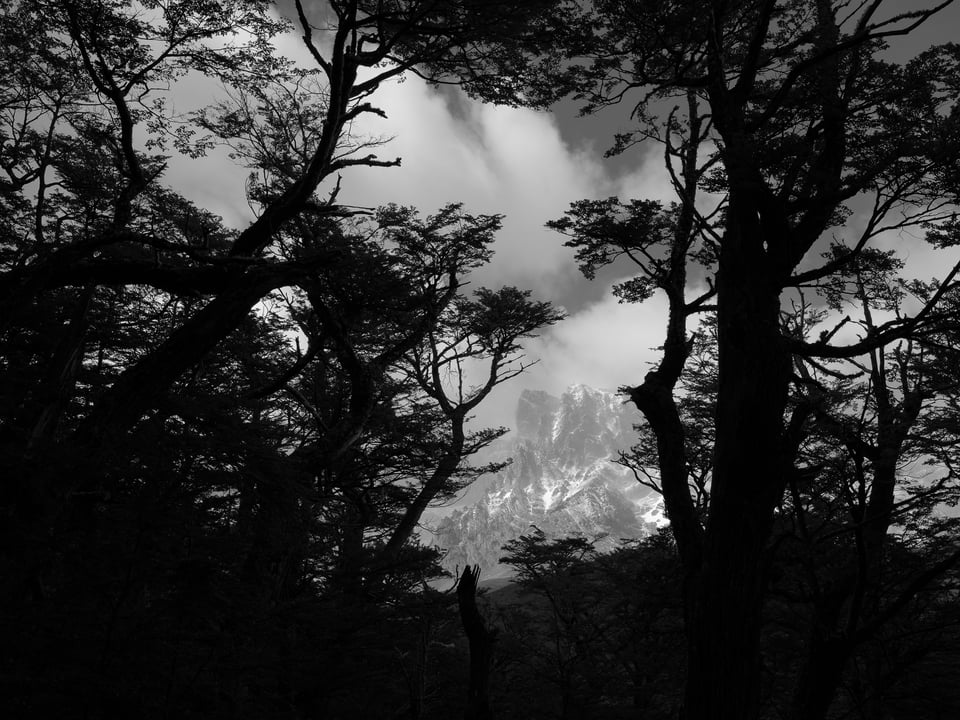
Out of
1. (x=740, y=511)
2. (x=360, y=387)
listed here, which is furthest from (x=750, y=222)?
(x=360, y=387)

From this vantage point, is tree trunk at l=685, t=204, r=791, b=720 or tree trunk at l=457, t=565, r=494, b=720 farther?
tree trunk at l=457, t=565, r=494, b=720

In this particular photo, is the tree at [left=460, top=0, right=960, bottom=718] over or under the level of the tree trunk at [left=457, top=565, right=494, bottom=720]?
over

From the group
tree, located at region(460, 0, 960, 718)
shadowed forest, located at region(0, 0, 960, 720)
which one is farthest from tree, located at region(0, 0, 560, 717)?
tree, located at region(460, 0, 960, 718)

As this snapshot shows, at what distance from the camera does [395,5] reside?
643cm

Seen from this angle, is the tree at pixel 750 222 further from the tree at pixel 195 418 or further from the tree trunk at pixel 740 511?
the tree at pixel 195 418

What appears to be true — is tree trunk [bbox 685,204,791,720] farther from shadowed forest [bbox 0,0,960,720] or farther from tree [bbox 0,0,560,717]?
tree [bbox 0,0,560,717]

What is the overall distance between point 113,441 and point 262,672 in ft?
5.54

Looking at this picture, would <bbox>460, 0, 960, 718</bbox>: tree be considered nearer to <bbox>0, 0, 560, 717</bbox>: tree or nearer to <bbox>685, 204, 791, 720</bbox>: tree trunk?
<bbox>685, 204, 791, 720</bbox>: tree trunk

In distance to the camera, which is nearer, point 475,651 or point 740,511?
point 740,511

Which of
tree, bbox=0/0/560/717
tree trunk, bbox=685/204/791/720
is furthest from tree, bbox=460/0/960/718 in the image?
tree, bbox=0/0/560/717

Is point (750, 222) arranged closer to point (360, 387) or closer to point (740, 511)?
point (740, 511)

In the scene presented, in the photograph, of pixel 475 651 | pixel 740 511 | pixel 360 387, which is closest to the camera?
pixel 740 511

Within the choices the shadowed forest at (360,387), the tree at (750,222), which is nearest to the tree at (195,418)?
the shadowed forest at (360,387)

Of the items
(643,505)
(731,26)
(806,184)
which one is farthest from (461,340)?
(643,505)
